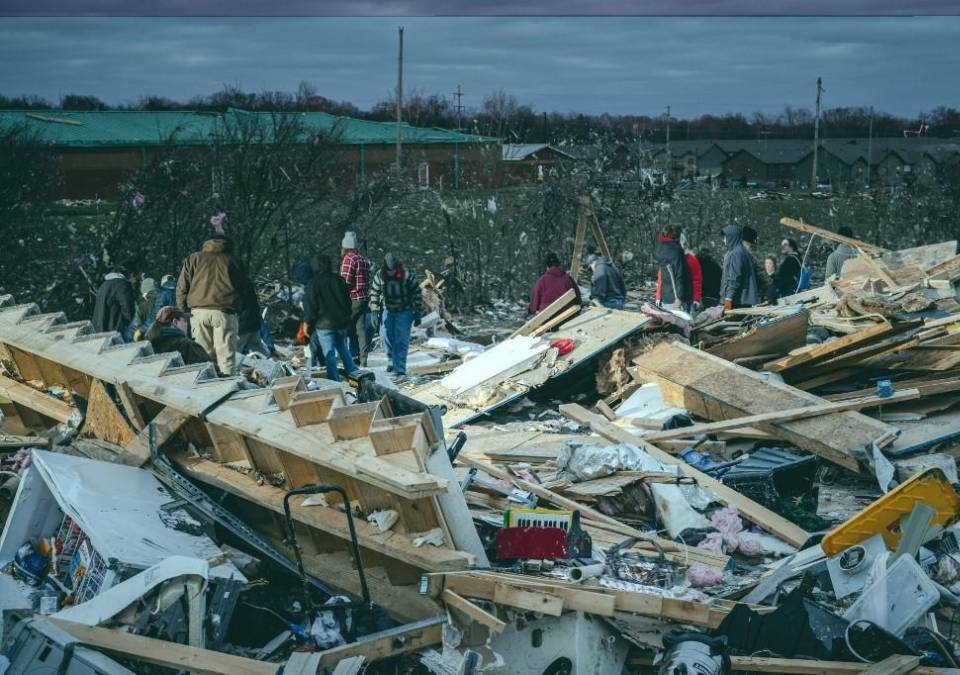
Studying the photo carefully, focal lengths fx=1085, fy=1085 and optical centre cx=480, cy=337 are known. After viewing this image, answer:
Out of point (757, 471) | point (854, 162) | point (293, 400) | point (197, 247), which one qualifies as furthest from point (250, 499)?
point (854, 162)

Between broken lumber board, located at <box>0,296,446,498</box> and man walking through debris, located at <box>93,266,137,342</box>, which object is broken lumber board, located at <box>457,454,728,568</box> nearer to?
broken lumber board, located at <box>0,296,446,498</box>

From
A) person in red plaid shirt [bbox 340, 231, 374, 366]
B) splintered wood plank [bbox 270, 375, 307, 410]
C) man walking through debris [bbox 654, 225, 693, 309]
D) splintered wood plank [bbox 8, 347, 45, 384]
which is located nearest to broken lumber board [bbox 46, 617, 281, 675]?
splintered wood plank [bbox 270, 375, 307, 410]

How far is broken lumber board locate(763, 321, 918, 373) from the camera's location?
9773 millimetres

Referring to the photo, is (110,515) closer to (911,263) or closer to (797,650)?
(797,650)

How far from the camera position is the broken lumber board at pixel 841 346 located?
977cm

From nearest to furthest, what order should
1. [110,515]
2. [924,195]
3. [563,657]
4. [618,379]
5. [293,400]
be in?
[563,657] < [110,515] < [293,400] < [618,379] < [924,195]

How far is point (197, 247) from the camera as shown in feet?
58.2

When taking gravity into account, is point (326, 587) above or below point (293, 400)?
below

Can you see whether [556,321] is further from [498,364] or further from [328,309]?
[328,309]

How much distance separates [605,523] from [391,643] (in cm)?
227

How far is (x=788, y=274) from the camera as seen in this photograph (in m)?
15.1

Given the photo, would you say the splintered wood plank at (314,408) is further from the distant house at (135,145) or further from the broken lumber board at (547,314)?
the distant house at (135,145)

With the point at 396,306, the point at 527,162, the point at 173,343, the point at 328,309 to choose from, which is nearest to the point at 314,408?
the point at 173,343

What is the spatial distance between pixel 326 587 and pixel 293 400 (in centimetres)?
108
